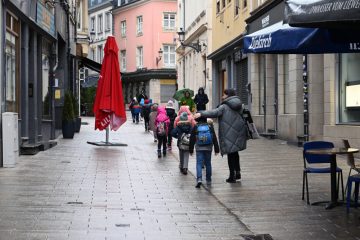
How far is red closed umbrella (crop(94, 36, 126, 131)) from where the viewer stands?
2036 centimetres

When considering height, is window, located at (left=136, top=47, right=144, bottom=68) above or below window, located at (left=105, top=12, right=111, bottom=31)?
below

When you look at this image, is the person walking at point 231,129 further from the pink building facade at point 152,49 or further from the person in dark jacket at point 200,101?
the pink building facade at point 152,49

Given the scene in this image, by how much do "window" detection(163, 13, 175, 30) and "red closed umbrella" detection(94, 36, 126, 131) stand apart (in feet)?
152

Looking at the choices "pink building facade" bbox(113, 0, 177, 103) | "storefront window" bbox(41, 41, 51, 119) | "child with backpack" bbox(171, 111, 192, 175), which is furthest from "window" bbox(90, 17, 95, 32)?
"child with backpack" bbox(171, 111, 192, 175)

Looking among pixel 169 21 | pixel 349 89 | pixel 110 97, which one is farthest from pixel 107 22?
pixel 349 89

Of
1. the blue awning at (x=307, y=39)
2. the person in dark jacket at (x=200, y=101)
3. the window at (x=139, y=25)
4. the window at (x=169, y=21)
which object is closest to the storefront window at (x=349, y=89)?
the blue awning at (x=307, y=39)

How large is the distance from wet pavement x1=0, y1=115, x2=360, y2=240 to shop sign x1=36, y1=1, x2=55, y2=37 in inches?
168

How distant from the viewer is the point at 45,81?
20984 millimetres

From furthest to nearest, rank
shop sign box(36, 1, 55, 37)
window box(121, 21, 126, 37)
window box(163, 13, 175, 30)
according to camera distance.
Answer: window box(121, 21, 126, 37), window box(163, 13, 175, 30), shop sign box(36, 1, 55, 37)

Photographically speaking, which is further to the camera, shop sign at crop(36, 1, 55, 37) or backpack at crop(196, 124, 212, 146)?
shop sign at crop(36, 1, 55, 37)

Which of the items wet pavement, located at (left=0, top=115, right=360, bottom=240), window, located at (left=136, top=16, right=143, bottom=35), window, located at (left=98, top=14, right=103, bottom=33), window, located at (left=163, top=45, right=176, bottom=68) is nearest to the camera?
wet pavement, located at (left=0, top=115, right=360, bottom=240)

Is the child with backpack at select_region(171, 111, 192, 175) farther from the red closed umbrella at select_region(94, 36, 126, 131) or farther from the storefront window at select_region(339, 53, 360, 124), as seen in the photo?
the red closed umbrella at select_region(94, 36, 126, 131)

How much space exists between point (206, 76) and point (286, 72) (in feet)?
55.6

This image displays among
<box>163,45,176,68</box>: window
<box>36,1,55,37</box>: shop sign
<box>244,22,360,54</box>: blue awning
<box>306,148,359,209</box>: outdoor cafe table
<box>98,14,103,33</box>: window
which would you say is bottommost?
<box>306,148,359,209</box>: outdoor cafe table
